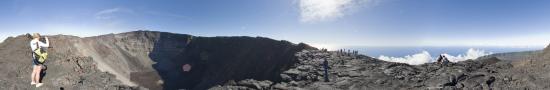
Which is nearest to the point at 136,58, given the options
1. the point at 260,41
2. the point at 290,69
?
the point at 260,41

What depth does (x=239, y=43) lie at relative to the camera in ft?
200

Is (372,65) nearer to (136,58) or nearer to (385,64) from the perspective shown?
(385,64)

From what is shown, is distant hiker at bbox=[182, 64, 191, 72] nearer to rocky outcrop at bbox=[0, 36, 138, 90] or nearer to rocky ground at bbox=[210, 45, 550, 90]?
rocky outcrop at bbox=[0, 36, 138, 90]

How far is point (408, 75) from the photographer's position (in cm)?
2892

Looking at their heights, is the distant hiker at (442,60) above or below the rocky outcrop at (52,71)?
above

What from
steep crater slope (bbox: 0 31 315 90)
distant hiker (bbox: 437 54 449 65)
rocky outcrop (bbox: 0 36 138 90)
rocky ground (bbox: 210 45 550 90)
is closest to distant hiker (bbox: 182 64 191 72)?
steep crater slope (bbox: 0 31 315 90)

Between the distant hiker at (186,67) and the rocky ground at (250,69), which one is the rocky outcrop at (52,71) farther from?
the distant hiker at (186,67)

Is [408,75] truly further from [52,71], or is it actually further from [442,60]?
[52,71]

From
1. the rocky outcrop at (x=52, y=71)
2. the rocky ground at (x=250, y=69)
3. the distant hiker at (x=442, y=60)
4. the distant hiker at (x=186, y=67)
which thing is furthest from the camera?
the distant hiker at (x=186, y=67)

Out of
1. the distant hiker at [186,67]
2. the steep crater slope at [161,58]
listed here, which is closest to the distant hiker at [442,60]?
the steep crater slope at [161,58]

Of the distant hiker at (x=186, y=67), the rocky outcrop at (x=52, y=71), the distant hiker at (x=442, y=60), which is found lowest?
the distant hiker at (x=186, y=67)

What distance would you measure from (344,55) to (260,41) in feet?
61.0

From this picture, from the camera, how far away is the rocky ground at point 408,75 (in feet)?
78.5

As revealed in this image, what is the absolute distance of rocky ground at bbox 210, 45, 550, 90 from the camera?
2394cm
